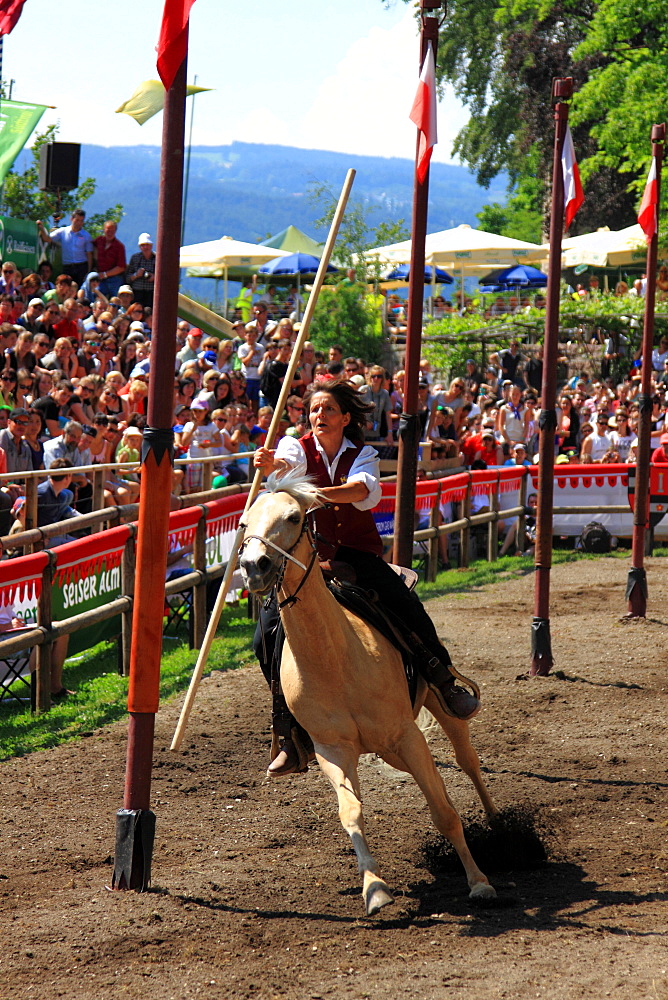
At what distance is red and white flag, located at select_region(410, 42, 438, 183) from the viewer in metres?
9.39

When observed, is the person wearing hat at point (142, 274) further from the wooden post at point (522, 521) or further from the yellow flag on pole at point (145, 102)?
the yellow flag on pole at point (145, 102)

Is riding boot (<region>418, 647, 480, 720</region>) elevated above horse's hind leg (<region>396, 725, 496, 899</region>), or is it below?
above

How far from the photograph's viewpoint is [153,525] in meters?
6.42

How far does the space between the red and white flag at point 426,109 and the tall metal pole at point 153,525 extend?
3426 millimetres

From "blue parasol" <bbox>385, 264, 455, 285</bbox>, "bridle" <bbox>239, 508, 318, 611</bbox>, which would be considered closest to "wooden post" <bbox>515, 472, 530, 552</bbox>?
"blue parasol" <bbox>385, 264, 455, 285</bbox>

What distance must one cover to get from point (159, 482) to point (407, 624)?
64.6 inches

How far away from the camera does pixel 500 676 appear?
11281 millimetres

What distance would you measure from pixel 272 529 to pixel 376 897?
1.76 meters

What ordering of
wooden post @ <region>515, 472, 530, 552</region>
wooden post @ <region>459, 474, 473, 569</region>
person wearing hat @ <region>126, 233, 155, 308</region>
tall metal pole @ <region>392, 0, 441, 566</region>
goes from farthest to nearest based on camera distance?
person wearing hat @ <region>126, 233, 155, 308</region>
wooden post @ <region>515, 472, 530, 552</region>
wooden post @ <region>459, 474, 473, 569</region>
tall metal pole @ <region>392, 0, 441, 566</region>

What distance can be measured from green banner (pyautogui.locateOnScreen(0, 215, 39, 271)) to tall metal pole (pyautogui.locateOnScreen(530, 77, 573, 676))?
31.6 feet

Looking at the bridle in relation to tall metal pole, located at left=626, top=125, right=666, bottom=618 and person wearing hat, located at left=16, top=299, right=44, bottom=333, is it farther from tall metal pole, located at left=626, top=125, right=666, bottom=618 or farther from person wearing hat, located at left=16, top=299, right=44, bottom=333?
person wearing hat, located at left=16, top=299, right=44, bottom=333

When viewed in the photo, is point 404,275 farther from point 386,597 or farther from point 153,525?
point 153,525

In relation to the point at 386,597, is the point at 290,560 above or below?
above

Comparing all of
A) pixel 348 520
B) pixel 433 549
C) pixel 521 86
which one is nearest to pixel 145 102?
pixel 348 520
